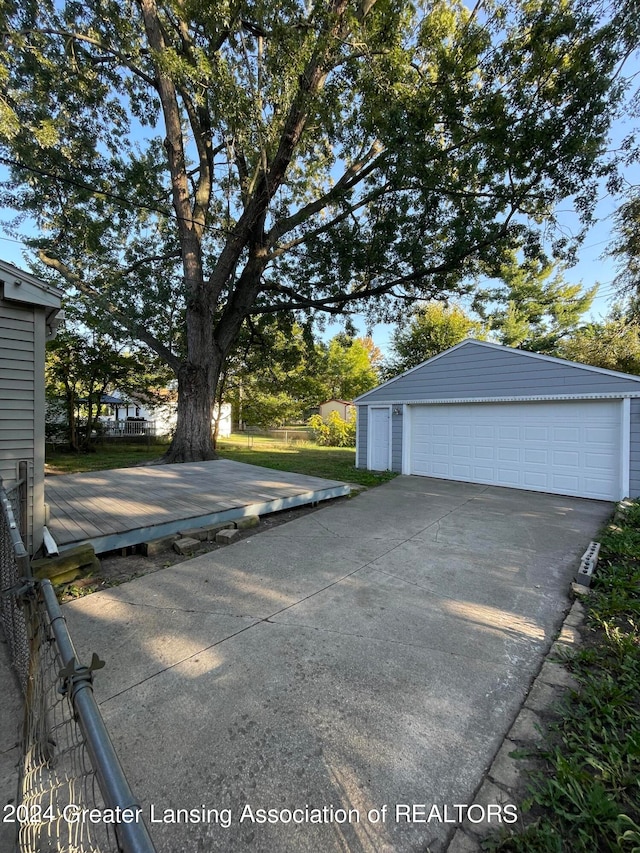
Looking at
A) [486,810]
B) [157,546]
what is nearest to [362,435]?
[157,546]

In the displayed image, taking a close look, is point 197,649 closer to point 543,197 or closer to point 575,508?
point 575,508

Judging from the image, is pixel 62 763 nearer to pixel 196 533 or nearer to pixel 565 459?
pixel 196 533

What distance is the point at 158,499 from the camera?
17.4 feet

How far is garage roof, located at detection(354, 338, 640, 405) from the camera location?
7.04m

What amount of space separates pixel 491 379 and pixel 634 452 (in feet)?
9.51

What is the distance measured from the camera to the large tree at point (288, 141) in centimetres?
627

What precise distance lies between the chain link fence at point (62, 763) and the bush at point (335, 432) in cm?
1703

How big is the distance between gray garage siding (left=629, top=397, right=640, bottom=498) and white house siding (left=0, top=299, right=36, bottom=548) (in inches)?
353

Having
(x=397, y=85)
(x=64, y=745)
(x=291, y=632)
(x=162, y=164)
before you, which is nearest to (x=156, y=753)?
(x=64, y=745)

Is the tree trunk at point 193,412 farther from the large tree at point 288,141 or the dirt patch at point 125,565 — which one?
the dirt patch at point 125,565

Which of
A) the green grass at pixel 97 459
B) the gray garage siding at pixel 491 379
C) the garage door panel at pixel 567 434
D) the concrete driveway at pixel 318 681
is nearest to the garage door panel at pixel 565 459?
the garage door panel at pixel 567 434

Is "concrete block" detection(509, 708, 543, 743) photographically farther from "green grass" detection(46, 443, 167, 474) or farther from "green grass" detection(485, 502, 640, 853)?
"green grass" detection(46, 443, 167, 474)

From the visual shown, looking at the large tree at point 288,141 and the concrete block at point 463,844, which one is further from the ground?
the large tree at point 288,141

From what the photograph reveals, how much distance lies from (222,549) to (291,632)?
1.90 meters
